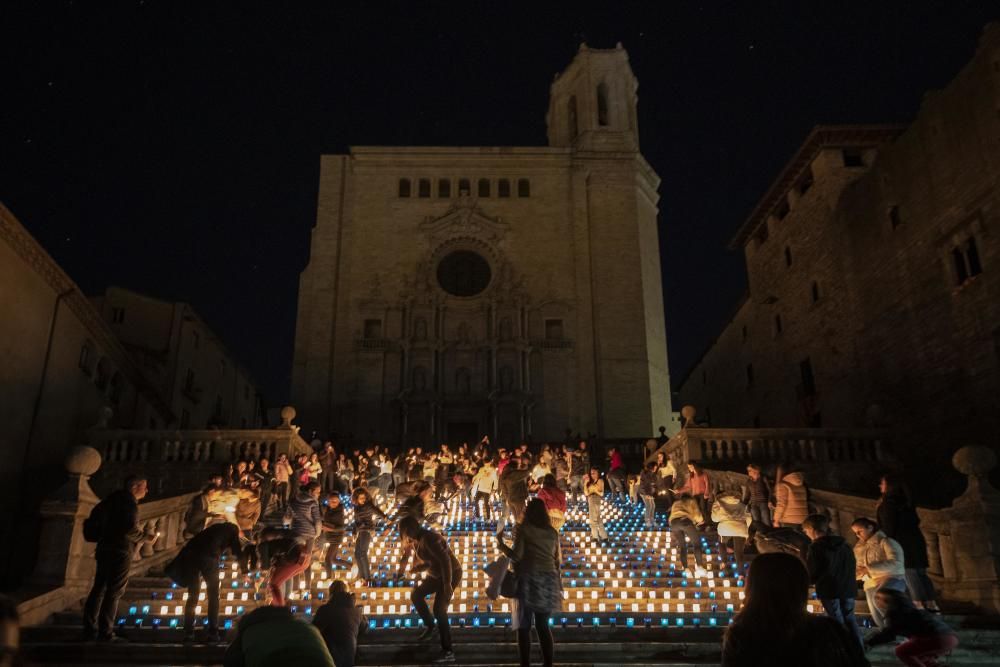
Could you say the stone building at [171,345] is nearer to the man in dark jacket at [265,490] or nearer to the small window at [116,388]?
the small window at [116,388]

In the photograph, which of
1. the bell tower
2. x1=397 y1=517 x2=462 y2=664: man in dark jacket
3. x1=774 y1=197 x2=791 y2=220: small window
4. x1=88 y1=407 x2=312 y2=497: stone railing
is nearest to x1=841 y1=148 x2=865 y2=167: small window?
x1=774 y1=197 x2=791 y2=220: small window

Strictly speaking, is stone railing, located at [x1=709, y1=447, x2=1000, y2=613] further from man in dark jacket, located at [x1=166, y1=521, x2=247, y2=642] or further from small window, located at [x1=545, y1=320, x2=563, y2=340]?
small window, located at [x1=545, y1=320, x2=563, y2=340]

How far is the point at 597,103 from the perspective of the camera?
145ft

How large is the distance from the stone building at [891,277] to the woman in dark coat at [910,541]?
1010 cm

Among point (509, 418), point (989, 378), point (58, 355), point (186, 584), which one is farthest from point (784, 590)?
point (509, 418)

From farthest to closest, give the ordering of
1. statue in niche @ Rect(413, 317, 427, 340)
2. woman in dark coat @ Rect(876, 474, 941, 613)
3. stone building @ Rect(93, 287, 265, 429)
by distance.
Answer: statue in niche @ Rect(413, 317, 427, 340), stone building @ Rect(93, 287, 265, 429), woman in dark coat @ Rect(876, 474, 941, 613)

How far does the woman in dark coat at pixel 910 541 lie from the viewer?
9859 mm

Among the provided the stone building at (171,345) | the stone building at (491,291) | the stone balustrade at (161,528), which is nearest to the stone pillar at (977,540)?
the stone balustrade at (161,528)

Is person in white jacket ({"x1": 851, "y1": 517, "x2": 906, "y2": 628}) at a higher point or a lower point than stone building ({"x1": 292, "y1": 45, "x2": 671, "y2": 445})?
lower

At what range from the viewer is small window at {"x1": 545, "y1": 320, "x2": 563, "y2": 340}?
38.9 meters

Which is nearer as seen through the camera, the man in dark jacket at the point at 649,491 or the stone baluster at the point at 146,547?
the stone baluster at the point at 146,547

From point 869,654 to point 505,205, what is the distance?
114 ft

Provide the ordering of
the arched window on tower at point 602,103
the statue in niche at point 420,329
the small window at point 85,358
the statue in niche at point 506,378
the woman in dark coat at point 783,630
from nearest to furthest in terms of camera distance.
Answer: the woman in dark coat at point 783,630, the small window at point 85,358, the statue in niche at point 506,378, the statue in niche at point 420,329, the arched window on tower at point 602,103

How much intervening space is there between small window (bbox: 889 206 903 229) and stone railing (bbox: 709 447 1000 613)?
41.7 feet
